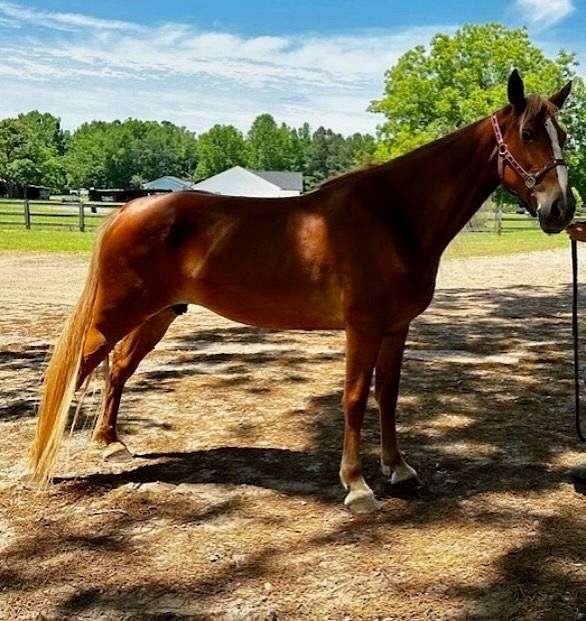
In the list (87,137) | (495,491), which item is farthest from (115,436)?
(87,137)

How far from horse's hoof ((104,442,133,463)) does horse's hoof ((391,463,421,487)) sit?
1598 mm

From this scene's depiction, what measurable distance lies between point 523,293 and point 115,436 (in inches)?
363

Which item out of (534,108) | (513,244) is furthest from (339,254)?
(513,244)

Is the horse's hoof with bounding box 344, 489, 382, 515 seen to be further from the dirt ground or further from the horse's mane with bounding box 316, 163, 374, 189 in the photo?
the horse's mane with bounding box 316, 163, 374, 189

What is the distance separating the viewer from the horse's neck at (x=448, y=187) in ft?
11.0

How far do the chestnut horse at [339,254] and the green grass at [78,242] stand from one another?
1313 cm

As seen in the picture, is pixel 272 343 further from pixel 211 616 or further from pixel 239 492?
pixel 211 616

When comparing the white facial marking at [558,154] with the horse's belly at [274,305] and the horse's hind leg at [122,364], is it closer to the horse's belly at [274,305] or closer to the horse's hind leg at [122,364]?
the horse's belly at [274,305]

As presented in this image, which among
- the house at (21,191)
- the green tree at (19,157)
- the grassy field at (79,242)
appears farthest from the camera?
the house at (21,191)

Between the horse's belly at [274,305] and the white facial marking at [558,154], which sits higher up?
the white facial marking at [558,154]

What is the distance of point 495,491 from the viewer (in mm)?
3600

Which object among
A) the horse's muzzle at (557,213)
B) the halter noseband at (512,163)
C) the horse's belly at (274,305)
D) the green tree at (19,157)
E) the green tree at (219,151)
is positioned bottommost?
the horse's belly at (274,305)

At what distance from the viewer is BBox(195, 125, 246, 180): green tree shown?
11081cm

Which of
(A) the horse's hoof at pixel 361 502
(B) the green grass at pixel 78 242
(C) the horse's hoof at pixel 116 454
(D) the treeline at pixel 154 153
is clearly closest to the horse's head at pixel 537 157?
(A) the horse's hoof at pixel 361 502
